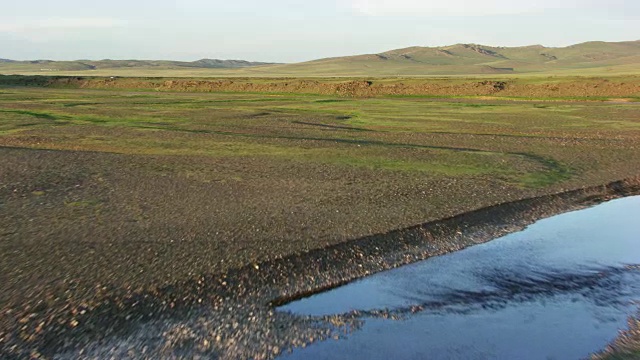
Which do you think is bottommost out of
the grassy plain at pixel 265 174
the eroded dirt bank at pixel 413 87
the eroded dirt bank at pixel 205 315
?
the eroded dirt bank at pixel 413 87

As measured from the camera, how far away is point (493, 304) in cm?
1120

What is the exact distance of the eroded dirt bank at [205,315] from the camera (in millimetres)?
9023

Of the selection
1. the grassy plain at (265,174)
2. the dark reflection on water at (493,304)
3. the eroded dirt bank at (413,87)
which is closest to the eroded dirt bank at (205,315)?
the dark reflection on water at (493,304)

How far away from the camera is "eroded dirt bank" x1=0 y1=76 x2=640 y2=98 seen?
250 feet

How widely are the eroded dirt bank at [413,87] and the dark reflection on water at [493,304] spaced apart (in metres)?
66.9

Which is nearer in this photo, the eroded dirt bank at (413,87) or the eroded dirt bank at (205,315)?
the eroded dirt bank at (205,315)

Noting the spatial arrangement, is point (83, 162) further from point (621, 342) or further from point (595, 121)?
point (595, 121)

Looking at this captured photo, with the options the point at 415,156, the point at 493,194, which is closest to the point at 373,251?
the point at 493,194

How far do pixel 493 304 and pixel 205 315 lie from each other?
5.37 metres

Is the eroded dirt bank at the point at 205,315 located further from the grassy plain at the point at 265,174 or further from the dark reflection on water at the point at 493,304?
the grassy plain at the point at 265,174

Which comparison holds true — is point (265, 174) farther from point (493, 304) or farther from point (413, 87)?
point (413, 87)

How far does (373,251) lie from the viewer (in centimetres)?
1382

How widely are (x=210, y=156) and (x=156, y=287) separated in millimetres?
15622

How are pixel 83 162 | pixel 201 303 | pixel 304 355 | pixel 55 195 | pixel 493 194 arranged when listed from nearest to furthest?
pixel 304 355 → pixel 201 303 → pixel 55 195 → pixel 493 194 → pixel 83 162
